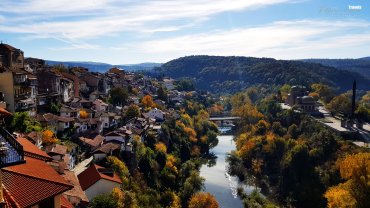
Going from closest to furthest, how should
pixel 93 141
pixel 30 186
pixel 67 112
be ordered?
pixel 30 186 < pixel 93 141 < pixel 67 112

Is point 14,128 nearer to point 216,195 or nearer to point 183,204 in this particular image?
point 183,204

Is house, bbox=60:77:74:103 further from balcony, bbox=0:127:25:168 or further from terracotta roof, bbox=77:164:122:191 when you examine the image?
balcony, bbox=0:127:25:168

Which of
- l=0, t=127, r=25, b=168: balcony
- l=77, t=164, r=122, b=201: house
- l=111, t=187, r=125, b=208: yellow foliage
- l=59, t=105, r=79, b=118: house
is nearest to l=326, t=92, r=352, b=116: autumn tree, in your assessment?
l=59, t=105, r=79, b=118: house

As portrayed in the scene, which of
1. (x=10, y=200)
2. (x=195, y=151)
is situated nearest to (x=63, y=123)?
(x=195, y=151)

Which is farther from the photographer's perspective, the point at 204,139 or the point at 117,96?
the point at 204,139

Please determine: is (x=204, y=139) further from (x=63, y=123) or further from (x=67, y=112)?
(x=63, y=123)

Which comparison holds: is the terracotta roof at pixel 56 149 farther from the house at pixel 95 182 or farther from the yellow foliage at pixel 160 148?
the yellow foliage at pixel 160 148
